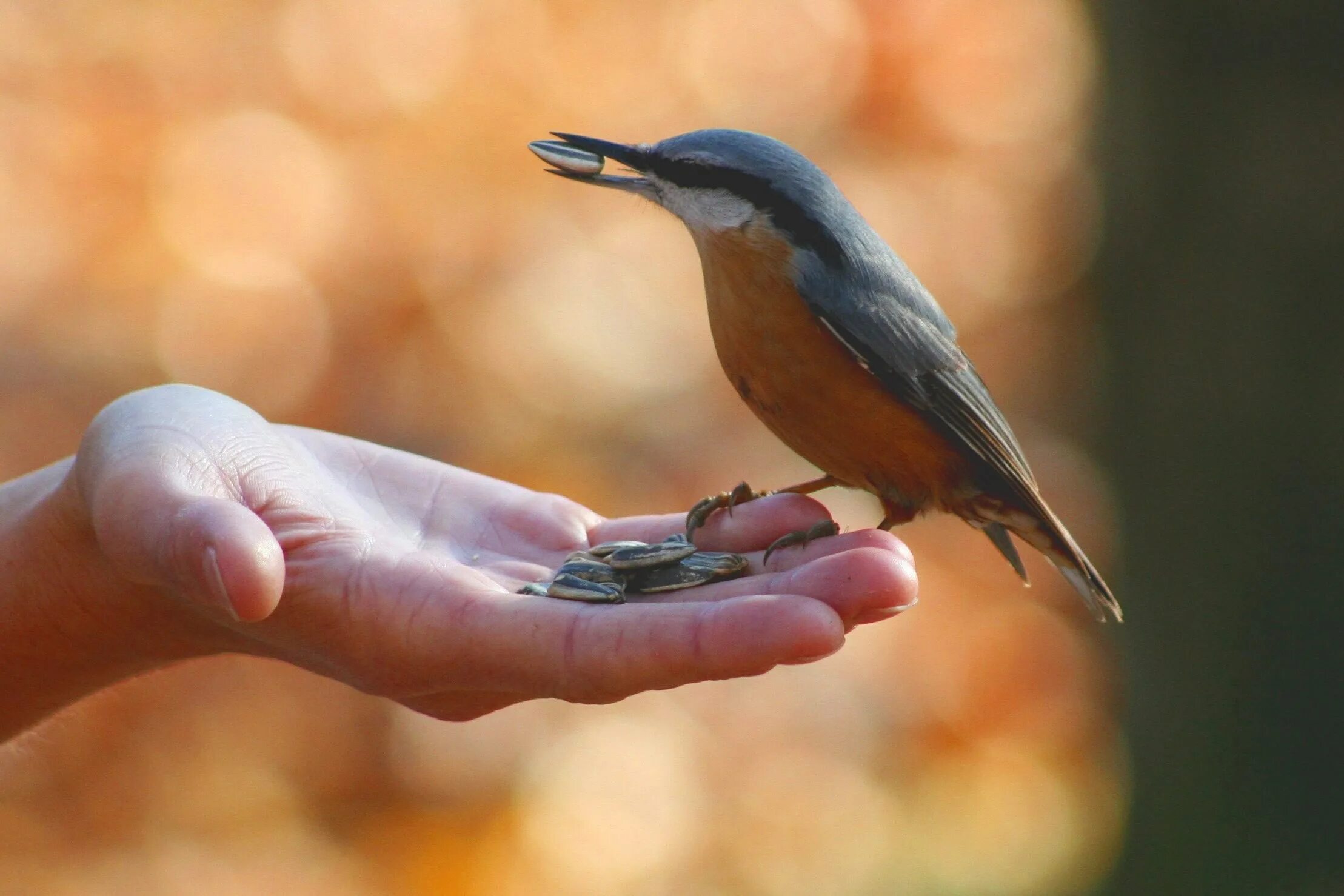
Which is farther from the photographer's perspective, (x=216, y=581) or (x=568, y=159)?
(x=568, y=159)

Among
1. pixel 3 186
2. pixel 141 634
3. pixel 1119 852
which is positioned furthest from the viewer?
pixel 1119 852

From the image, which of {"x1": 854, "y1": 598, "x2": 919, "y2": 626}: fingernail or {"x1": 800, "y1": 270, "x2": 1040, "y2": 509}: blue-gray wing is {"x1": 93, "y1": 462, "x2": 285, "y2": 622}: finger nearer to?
{"x1": 854, "y1": 598, "x2": 919, "y2": 626}: fingernail

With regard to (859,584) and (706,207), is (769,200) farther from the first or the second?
(859,584)

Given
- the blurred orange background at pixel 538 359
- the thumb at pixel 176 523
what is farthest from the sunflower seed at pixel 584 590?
the blurred orange background at pixel 538 359

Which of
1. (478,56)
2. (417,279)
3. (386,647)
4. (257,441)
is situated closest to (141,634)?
(257,441)

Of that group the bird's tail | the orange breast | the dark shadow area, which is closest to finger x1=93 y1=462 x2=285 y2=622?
the orange breast

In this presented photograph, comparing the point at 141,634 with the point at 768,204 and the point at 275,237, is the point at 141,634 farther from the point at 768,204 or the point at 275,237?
the point at 275,237

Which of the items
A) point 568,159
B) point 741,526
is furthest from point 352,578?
point 568,159

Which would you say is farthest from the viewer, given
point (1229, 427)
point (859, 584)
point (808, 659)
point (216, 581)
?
point (1229, 427)
